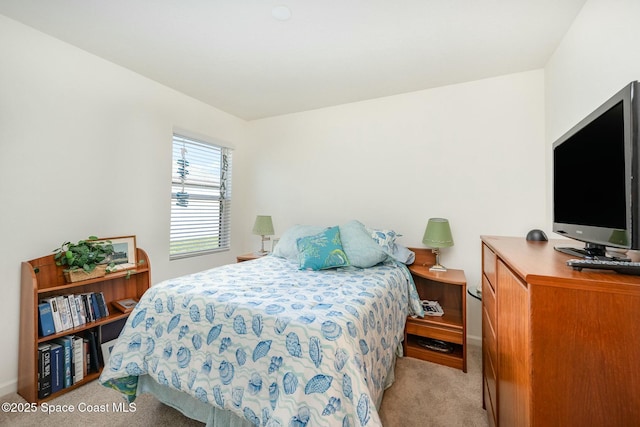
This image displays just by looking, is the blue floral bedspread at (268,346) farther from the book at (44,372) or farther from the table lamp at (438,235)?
the table lamp at (438,235)

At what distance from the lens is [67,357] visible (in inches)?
72.4

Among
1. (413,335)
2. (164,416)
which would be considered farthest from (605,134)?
(164,416)

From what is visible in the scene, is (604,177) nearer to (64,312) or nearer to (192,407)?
(192,407)

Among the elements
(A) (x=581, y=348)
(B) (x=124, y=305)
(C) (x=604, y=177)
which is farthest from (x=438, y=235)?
(B) (x=124, y=305)

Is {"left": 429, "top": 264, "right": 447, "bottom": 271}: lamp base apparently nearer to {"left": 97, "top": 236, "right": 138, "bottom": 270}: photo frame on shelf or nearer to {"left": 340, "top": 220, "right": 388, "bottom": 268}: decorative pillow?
{"left": 340, "top": 220, "right": 388, "bottom": 268}: decorative pillow

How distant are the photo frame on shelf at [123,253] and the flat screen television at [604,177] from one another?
2965 mm

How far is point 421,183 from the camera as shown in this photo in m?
2.74

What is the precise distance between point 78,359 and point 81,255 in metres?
0.73

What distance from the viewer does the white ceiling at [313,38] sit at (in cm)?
164

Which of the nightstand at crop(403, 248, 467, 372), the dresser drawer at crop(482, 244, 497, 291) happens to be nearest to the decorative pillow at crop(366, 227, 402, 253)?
the nightstand at crop(403, 248, 467, 372)

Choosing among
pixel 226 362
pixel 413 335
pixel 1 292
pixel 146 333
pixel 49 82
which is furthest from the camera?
pixel 413 335

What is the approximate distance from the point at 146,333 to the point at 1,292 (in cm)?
116

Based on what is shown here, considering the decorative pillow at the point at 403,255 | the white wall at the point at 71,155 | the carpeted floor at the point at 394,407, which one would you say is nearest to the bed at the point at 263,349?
the carpeted floor at the point at 394,407

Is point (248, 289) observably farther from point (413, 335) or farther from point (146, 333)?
point (413, 335)
